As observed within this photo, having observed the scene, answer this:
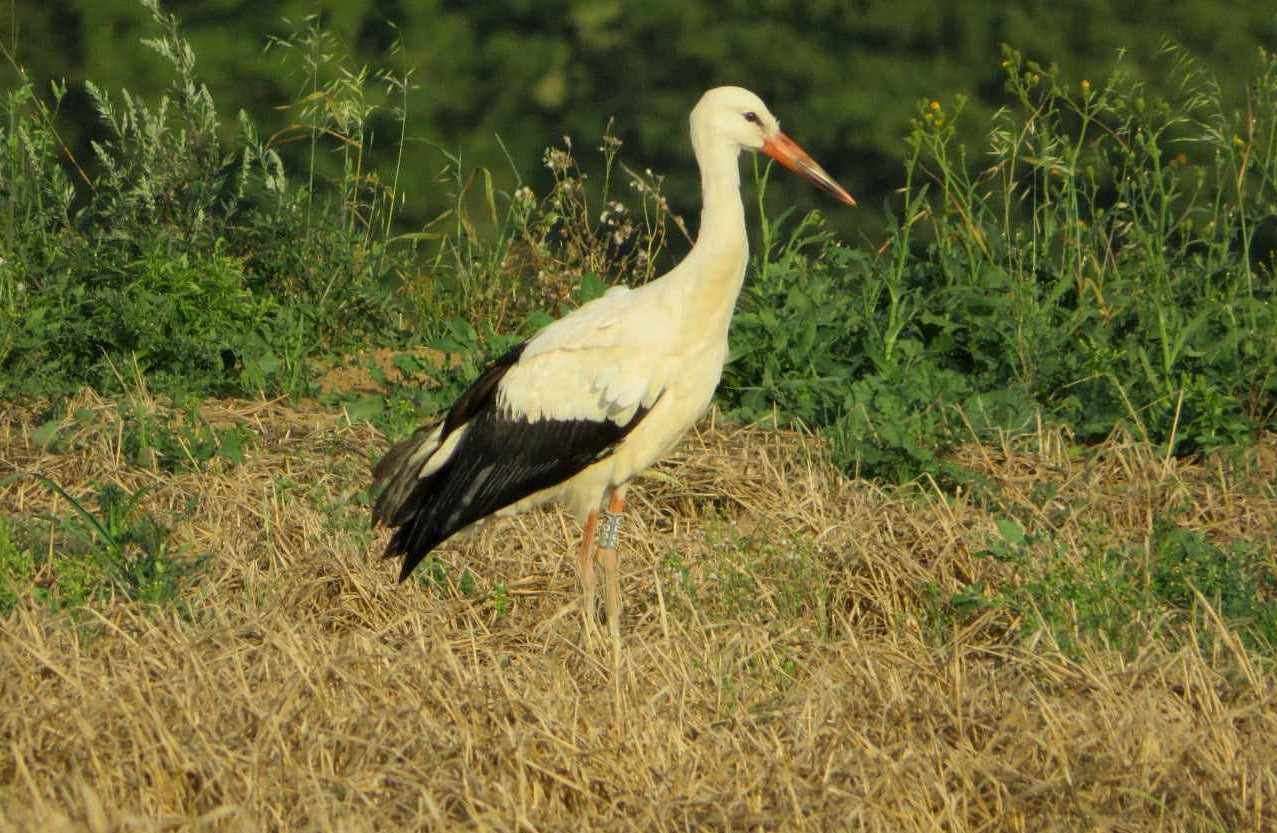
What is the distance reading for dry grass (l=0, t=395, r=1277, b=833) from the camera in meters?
3.88

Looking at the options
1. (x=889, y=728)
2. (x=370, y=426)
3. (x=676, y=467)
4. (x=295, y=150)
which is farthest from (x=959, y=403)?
(x=295, y=150)

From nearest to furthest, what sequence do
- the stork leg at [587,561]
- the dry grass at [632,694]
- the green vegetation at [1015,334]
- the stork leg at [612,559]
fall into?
the dry grass at [632,694], the stork leg at [612,559], the stork leg at [587,561], the green vegetation at [1015,334]

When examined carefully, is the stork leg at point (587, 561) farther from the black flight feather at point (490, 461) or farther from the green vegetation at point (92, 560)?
the green vegetation at point (92, 560)

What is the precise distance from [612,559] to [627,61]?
7872 millimetres

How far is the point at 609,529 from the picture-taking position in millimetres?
5547

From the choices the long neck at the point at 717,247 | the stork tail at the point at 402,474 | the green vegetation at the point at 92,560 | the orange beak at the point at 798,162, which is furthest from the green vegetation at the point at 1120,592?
the green vegetation at the point at 92,560

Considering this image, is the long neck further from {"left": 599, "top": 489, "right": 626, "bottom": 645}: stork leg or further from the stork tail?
the stork tail

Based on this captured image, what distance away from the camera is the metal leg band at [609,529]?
550 centimetres

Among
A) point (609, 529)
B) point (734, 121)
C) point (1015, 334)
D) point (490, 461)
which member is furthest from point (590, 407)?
point (1015, 334)

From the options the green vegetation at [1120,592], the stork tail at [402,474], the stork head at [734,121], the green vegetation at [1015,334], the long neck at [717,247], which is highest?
the stork head at [734,121]

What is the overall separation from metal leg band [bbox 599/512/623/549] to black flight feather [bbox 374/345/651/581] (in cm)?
21

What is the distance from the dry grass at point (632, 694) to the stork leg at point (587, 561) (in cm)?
7

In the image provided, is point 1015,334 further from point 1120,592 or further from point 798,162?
point 1120,592

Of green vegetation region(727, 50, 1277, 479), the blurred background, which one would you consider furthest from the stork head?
the blurred background
